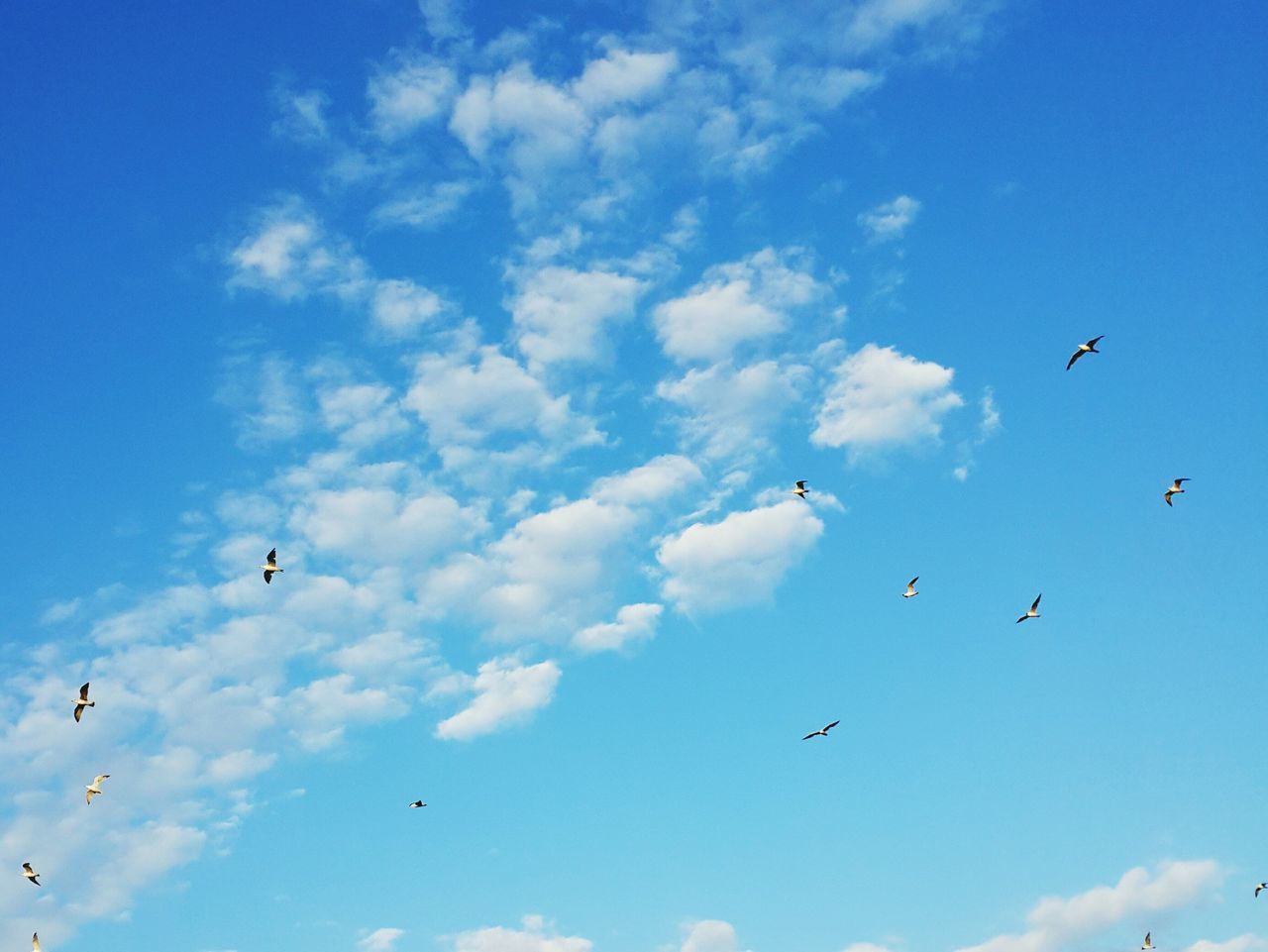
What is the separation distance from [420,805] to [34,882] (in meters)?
35.5

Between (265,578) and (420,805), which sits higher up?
(265,578)

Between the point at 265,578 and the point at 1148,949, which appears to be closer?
the point at 265,578

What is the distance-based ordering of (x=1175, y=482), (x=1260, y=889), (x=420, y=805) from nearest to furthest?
(x=1175, y=482) → (x=420, y=805) → (x=1260, y=889)

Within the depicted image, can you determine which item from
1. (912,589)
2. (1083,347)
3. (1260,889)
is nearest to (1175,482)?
(1083,347)

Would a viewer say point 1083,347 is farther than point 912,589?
No

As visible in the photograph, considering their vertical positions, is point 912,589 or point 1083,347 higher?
point 1083,347

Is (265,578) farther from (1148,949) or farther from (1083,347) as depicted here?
(1148,949)

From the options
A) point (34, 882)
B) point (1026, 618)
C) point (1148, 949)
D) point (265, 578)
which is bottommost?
point (1148, 949)

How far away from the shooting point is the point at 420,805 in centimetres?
11712

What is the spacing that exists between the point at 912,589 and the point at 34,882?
86.1m

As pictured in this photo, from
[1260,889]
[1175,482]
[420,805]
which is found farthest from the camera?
[1260,889]

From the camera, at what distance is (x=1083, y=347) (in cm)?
9544

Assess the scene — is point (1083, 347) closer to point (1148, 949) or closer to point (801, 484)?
point (801, 484)

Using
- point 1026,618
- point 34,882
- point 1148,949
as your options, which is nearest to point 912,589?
point 1026,618
